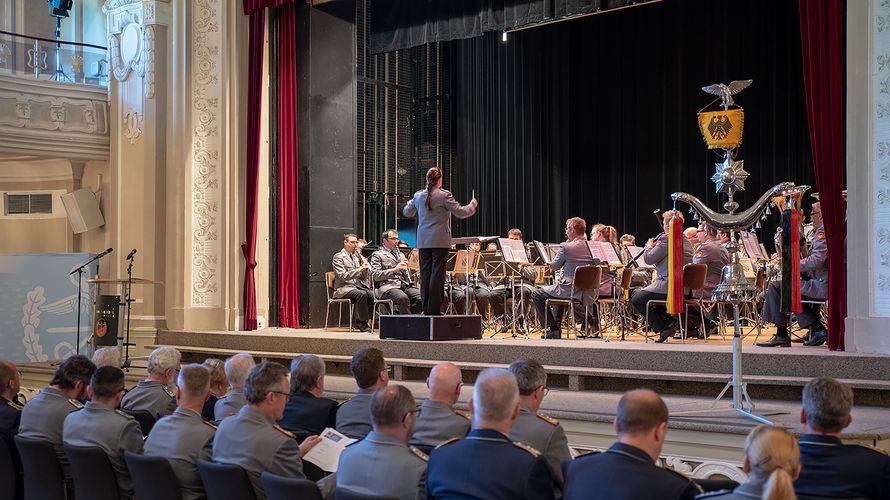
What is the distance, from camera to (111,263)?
1206 centimetres

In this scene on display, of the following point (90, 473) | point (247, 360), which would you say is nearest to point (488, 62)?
point (247, 360)

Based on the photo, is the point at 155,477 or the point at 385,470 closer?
the point at 385,470

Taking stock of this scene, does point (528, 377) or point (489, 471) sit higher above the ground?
point (528, 377)

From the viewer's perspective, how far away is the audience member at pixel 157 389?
17.6 feet

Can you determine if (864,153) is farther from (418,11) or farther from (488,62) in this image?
(488,62)

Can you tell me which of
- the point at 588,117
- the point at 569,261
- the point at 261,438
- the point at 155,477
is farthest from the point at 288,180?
the point at 261,438

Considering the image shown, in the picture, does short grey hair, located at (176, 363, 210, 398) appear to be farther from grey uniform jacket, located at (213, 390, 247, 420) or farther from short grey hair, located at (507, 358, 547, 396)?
short grey hair, located at (507, 358, 547, 396)

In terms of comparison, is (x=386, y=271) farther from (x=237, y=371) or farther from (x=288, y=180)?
(x=237, y=371)

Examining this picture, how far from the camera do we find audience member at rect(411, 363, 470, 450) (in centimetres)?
413

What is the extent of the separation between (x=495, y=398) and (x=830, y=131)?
5485 millimetres

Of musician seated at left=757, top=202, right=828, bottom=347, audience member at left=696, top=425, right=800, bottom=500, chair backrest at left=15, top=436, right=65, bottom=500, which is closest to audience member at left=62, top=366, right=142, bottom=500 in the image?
chair backrest at left=15, top=436, right=65, bottom=500

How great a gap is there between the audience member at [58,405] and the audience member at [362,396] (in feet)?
4.58

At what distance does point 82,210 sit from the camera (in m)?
12.5

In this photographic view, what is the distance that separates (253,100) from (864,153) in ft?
22.7
